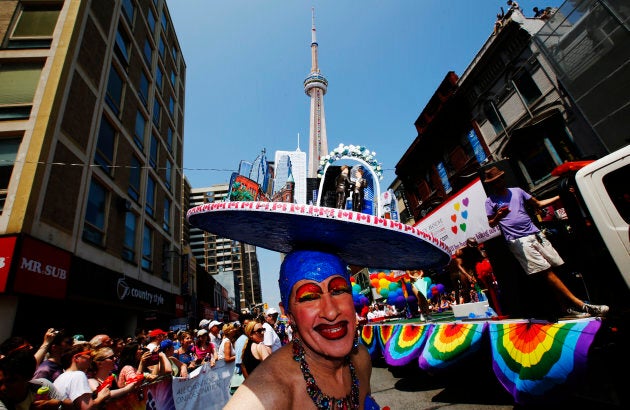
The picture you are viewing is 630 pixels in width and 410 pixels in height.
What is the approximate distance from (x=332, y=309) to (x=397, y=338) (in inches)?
201

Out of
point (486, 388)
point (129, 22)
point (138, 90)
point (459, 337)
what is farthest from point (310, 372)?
point (129, 22)

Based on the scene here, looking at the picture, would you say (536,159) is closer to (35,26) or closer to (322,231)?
(322,231)

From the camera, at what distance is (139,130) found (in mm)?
16250

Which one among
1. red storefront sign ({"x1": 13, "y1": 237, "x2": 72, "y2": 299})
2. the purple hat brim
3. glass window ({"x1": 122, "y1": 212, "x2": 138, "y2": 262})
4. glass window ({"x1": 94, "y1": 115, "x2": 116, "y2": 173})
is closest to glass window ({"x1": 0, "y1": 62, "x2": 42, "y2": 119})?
glass window ({"x1": 94, "y1": 115, "x2": 116, "y2": 173})

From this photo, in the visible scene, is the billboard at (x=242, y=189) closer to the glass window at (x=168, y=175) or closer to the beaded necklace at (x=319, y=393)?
the beaded necklace at (x=319, y=393)

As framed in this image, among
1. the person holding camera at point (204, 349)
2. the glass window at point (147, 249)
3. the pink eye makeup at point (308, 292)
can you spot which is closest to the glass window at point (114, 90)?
the glass window at point (147, 249)

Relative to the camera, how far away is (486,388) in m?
4.58

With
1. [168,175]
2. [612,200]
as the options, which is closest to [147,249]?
[168,175]

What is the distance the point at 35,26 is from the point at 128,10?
20.4 feet

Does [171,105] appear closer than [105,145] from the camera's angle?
No

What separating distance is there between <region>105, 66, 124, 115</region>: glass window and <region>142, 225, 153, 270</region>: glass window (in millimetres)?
6508

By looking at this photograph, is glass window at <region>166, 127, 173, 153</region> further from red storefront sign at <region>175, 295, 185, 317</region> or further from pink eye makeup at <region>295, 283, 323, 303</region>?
pink eye makeup at <region>295, 283, 323, 303</region>

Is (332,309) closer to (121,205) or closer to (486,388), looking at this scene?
(486,388)

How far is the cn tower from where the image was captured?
73.8 metres
